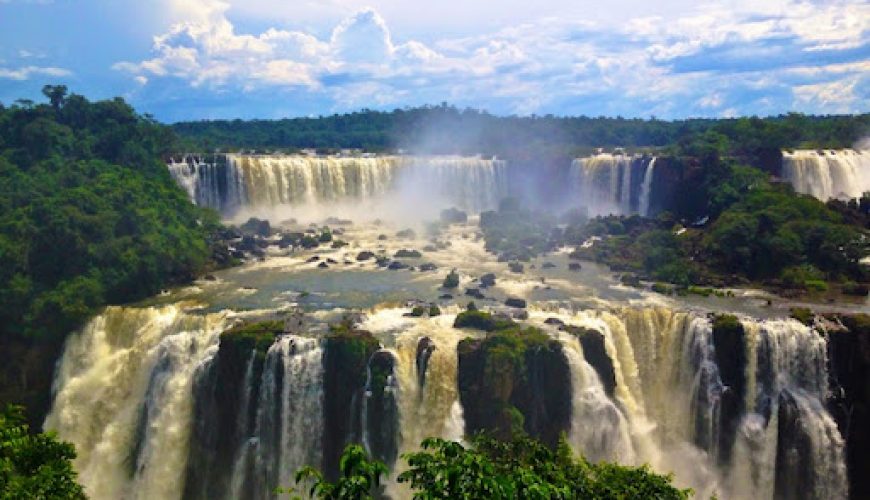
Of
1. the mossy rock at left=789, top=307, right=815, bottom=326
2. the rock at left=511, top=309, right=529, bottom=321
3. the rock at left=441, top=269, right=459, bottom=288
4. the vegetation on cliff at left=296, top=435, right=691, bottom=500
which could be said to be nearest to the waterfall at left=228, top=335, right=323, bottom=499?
the rock at left=511, top=309, right=529, bottom=321

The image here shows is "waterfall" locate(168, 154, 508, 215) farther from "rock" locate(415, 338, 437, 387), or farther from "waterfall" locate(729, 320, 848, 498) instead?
"waterfall" locate(729, 320, 848, 498)

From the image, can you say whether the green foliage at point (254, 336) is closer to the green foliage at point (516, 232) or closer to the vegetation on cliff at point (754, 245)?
the green foliage at point (516, 232)

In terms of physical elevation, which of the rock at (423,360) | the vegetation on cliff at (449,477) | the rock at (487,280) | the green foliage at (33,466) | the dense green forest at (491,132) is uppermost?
the dense green forest at (491,132)

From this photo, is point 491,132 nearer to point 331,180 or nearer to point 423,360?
point 331,180

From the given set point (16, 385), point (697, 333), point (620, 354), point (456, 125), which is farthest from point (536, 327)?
point (456, 125)

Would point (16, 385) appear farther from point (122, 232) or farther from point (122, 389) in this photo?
point (122, 232)

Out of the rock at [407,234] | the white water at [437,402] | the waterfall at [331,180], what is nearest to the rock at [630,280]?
the white water at [437,402]

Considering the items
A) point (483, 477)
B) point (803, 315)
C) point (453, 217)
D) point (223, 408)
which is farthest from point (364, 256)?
point (483, 477)
